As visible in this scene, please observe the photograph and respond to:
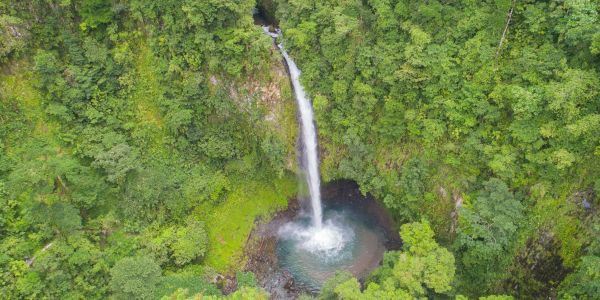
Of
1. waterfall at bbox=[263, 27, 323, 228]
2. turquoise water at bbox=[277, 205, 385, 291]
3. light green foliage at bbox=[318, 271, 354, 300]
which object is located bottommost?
turquoise water at bbox=[277, 205, 385, 291]

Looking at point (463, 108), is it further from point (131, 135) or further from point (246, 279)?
point (131, 135)

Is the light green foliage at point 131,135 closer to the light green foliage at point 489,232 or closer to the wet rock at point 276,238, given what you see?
A: the wet rock at point 276,238

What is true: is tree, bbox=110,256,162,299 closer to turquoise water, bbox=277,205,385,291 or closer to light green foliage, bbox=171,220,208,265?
light green foliage, bbox=171,220,208,265

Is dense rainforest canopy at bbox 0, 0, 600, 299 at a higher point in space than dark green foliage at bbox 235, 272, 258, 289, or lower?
higher

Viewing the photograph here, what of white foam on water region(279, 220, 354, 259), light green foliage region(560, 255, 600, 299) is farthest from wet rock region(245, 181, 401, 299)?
light green foliage region(560, 255, 600, 299)

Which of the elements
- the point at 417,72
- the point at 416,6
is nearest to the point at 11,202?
the point at 417,72

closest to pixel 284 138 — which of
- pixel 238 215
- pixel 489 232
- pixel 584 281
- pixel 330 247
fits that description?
pixel 238 215
